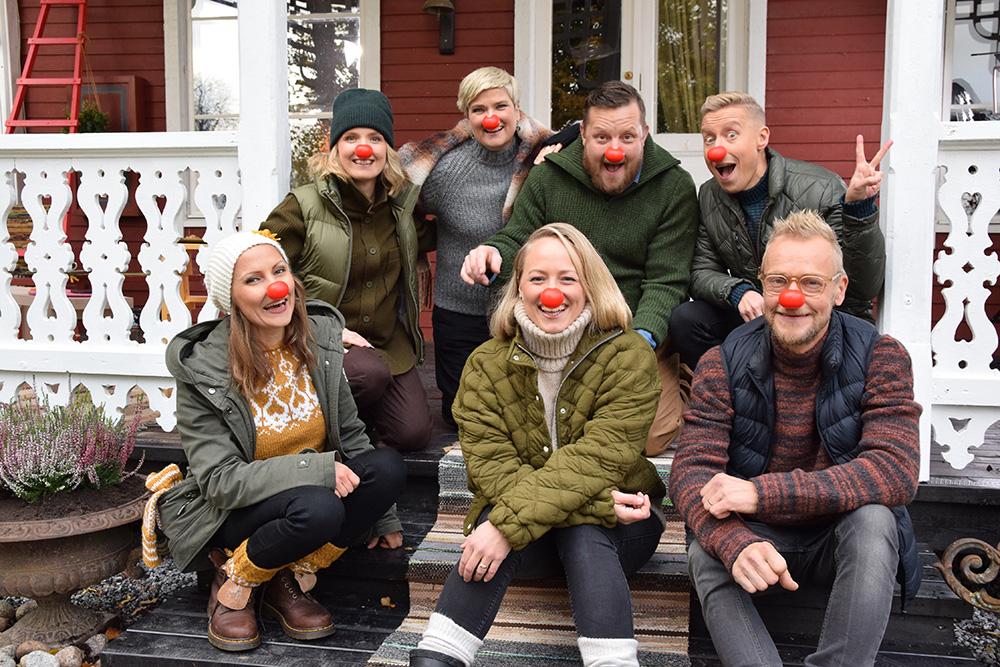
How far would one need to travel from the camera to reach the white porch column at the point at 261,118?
10.9ft

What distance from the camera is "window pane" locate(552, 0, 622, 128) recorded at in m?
5.77

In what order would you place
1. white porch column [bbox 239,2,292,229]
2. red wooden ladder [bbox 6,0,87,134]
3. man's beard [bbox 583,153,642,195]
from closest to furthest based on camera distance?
man's beard [bbox 583,153,642,195] < white porch column [bbox 239,2,292,229] < red wooden ladder [bbox 6,0,87,134]

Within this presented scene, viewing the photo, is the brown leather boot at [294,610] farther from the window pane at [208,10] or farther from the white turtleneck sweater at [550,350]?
the window pane at [208,10]

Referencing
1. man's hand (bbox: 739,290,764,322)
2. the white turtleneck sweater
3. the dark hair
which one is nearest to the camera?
the white turtleneck sweater

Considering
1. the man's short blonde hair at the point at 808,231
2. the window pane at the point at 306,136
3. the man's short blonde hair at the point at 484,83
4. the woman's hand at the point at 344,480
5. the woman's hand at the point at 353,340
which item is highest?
the window pane at the point at 306,136

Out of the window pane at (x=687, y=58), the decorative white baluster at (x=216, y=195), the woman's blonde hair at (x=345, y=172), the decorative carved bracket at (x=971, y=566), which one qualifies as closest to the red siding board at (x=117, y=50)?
the decorative white baluster at (x=216, y=195)

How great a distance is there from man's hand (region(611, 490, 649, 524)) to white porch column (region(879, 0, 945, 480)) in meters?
1.24

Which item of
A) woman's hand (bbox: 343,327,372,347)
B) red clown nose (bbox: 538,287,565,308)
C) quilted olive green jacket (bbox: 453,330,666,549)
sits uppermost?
red clown nose (bbox: 538,287,565,308)

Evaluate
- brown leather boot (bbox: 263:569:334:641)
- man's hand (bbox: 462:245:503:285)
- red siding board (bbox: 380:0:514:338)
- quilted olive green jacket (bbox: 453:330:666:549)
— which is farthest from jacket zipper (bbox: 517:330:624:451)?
red siding board (bbox: 380:0:514:338)

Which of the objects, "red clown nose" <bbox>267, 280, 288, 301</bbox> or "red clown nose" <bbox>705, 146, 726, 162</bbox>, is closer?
"red clown nose" <bbox>267, 280, 288, 301</bbox>

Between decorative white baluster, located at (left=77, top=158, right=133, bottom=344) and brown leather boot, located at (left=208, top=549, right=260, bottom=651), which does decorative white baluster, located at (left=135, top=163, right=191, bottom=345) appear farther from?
brown leather boot, located at (left=208, top=549, right=260, bottom=651)

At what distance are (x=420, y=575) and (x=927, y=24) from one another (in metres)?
2.42

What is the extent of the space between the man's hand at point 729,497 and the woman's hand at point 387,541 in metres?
1.12

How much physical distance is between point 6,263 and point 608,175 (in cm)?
255
